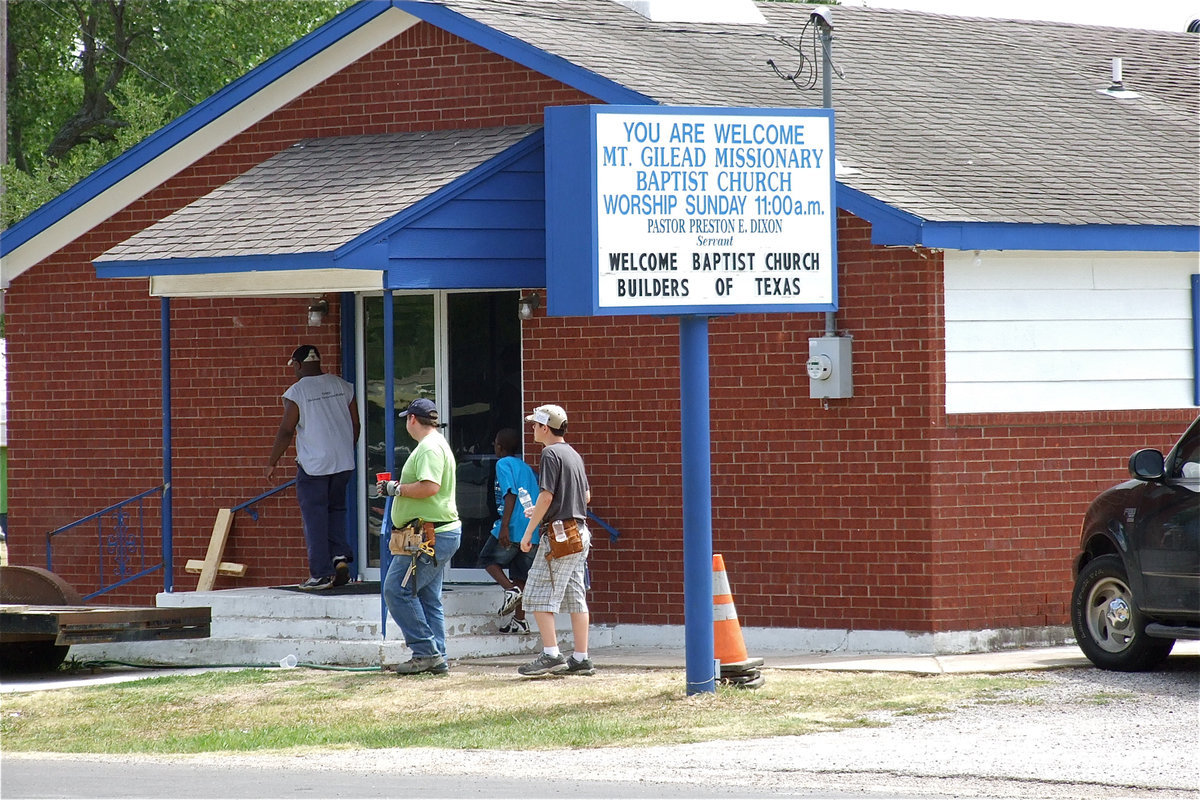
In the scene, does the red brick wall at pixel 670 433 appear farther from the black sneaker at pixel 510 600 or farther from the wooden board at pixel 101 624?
the wooden board at pixel 101 624

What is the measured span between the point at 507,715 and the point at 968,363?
4.18 m

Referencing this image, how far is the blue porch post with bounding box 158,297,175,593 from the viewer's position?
13.9m

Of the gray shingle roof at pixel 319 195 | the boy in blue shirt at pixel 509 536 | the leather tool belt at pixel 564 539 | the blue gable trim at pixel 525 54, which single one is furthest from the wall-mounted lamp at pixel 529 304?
the leather tool belt at pixel 564 539

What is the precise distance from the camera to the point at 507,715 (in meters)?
10.3

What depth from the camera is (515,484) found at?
12.7 meters

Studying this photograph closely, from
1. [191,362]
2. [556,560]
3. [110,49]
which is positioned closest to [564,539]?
[556,560]

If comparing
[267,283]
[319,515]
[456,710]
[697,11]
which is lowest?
[456,710]

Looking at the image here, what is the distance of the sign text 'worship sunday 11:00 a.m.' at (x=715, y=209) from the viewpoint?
10.2 meters

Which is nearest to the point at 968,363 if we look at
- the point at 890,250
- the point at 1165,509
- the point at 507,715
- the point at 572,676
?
the point at 890,250

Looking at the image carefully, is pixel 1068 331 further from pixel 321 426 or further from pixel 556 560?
pixel 321 426

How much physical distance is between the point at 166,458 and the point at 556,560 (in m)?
3.94

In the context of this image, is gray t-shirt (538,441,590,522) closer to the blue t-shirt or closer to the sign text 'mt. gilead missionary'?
the blue t-shirt

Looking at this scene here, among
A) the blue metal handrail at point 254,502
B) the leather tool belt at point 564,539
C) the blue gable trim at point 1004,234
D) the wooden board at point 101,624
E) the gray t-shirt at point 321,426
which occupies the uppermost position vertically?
the blue gable trim at point 1004,234

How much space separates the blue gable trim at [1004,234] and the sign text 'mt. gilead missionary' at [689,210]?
128 cm
